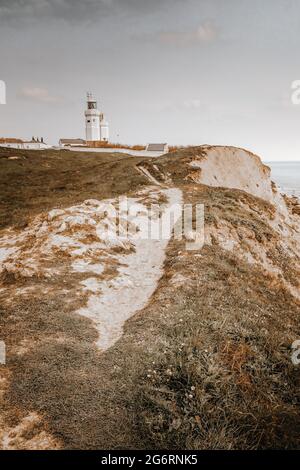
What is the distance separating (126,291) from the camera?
43.4 feet

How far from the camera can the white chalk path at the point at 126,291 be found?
10375mm

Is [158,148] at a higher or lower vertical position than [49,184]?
higher

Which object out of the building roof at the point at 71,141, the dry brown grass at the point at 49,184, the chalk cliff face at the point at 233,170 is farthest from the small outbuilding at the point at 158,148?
the building roof at the point at 71,141

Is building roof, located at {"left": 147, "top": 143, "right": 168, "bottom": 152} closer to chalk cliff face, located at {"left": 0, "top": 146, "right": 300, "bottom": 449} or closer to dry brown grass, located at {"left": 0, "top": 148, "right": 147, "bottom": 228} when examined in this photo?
dry brown grass, located at {"left": 0, "top": 148, "right": 147, "bottom": 228}

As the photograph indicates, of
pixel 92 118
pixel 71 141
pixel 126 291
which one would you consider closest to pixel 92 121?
pixel 92 118

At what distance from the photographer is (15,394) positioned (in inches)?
274

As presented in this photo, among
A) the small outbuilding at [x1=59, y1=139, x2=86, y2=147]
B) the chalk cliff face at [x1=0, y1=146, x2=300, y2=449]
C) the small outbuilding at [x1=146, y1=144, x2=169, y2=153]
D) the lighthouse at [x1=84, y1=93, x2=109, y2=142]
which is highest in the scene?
the lighthouse at [x1=84, y1=93, x2=109, y2=142]

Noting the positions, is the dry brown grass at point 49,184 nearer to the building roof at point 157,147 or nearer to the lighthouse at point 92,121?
the building roof at point 157,147

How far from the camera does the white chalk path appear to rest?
1038 cm

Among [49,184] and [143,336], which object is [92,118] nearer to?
[49,184]

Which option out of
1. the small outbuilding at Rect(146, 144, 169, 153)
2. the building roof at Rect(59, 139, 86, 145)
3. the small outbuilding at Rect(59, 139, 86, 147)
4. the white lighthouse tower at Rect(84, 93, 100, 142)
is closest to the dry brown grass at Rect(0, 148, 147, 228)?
the small outbuilding at Rect(146, 144, 169, 153)
